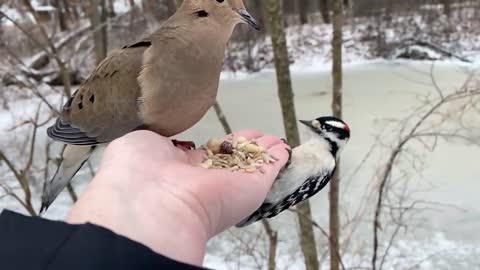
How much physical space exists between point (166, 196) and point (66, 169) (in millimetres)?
624

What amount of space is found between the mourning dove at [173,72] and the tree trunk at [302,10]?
8089mm

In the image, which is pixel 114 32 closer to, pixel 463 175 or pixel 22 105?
pixel 22 105

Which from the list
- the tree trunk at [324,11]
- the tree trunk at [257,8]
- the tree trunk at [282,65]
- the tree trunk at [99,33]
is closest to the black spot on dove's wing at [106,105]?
the tree trunk at [282,65]

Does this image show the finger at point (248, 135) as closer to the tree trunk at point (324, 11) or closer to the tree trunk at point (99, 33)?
the tree trunk at point (99, 33)

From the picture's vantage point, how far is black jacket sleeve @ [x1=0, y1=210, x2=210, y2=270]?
0.60 m

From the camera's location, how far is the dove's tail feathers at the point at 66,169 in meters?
1.39

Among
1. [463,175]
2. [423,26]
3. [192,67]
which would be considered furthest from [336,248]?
[423,26]

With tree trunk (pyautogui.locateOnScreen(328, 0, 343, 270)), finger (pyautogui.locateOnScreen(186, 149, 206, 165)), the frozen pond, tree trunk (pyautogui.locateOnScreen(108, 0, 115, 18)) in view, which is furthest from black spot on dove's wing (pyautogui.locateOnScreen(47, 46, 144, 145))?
tree trunk (pyautogui.locateOnScreen(108, 0, 115, 18))

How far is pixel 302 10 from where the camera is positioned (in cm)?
925

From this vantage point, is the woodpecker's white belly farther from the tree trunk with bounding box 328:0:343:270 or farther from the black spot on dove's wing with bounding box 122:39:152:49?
the tree trunk with bounding box 328:0:343:270

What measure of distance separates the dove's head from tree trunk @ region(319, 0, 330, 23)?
317 inches

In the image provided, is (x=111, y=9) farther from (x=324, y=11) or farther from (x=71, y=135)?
(x=324, y=11)

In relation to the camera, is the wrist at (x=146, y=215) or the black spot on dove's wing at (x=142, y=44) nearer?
the wrist at (x=146, y=215)

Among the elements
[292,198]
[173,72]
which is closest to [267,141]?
[292,198]
